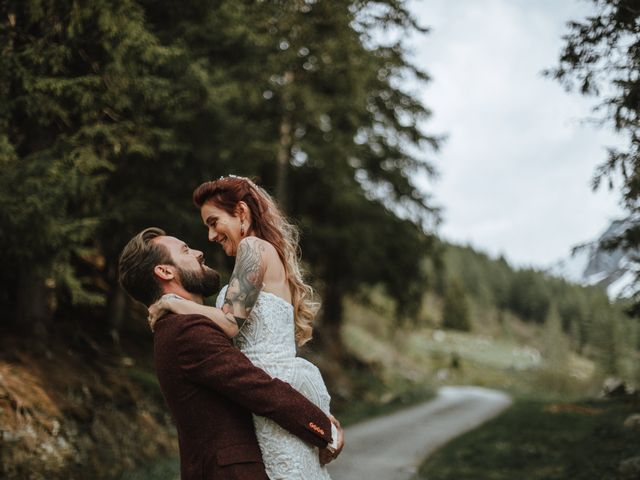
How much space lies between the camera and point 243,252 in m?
2.47

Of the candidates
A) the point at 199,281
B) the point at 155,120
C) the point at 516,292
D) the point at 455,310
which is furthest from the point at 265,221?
the point at 516,292

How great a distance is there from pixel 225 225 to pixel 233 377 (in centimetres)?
78

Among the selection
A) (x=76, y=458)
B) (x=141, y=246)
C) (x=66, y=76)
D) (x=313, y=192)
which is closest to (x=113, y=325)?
(x=76, y=458)

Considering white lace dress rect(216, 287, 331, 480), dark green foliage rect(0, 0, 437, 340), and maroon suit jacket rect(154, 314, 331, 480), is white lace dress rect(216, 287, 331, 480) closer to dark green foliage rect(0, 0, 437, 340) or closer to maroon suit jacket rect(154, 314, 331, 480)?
maroon suit jacket rect(154, 314, 331, 480)

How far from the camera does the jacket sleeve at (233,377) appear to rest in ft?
7.26

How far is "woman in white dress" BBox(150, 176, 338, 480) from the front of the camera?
7.68 ft

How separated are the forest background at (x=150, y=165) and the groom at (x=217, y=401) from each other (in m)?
2.38

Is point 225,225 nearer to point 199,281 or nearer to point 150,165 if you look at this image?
point 199,281

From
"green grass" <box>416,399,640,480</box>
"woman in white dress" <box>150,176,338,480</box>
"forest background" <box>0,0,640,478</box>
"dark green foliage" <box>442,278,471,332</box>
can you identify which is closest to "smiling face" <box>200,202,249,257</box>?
"woman in white dress" <box>150,176,338,480</box>

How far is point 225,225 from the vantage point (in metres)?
2.71

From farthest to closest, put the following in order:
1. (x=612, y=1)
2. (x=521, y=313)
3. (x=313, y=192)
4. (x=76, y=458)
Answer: (x=521, y=313)
(x=313, y=192)
(x=76, y=458)
(x=612, y=1)

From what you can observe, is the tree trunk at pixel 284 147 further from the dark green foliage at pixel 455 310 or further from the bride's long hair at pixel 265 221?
the dark green foliage at pixel 455 310

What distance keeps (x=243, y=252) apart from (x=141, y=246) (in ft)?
1.48

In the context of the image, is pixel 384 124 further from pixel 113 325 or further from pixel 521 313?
pixel 521 313
